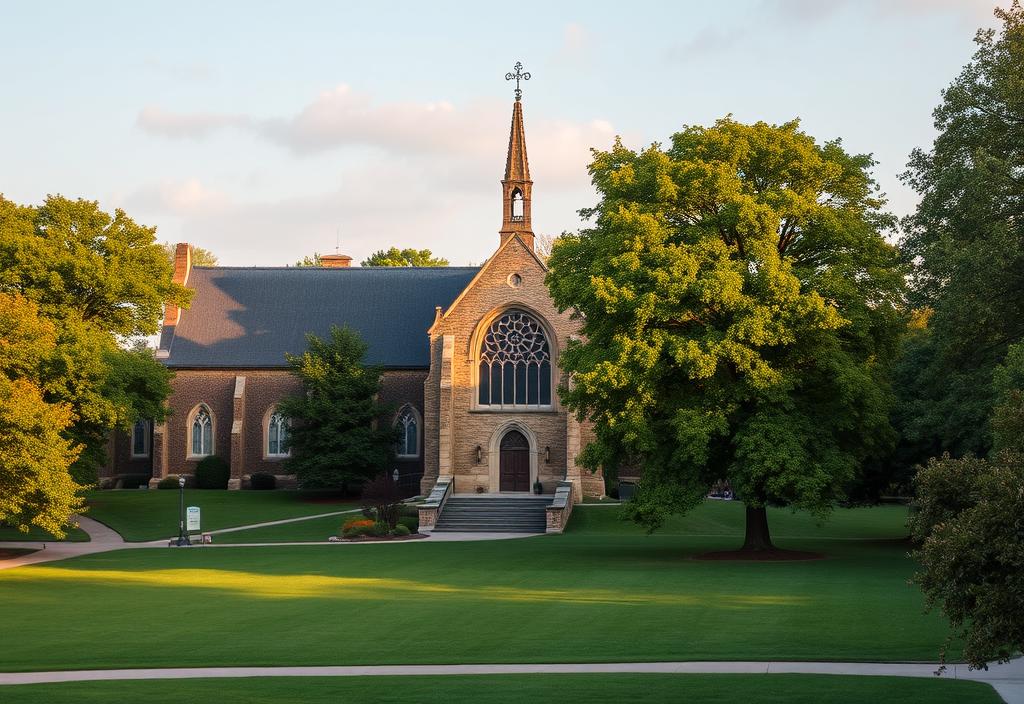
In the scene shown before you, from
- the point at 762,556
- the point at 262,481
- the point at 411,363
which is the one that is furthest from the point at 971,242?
the point at 262,481

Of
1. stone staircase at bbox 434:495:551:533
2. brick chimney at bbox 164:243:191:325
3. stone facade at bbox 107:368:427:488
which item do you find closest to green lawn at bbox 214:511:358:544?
stone staircase at bbox 434:495:551:533

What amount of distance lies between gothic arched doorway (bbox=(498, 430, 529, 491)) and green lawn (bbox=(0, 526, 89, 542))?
18.4 m

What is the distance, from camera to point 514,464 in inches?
2164

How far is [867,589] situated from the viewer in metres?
26.1

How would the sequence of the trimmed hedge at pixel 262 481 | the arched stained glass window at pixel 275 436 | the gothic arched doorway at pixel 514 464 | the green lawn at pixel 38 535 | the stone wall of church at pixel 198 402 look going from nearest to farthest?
the green lawn at pixel 38 535 < the gothic arched doorway at pixel 514 464 < the trimmed hedge at pixel 262 481 < the arched stained glass window at pixel 275 436 < the stone wall of church at pixel 198 402

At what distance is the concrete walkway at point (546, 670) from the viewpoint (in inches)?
651

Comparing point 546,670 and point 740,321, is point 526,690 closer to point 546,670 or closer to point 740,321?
point 546,670

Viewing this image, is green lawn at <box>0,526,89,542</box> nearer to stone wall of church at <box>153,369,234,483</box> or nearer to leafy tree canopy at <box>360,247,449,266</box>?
stone wall of church at <box>153,369,234,483</box>

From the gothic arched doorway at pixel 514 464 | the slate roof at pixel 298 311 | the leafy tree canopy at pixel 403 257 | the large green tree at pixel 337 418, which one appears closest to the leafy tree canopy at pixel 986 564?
the gothic arched doorway at pixel 514 464

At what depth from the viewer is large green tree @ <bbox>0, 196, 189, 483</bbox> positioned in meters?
44.6

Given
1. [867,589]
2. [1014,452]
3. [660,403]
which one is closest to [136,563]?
[660,403]

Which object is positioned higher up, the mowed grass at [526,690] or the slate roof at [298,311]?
Result: the slate roof at [298,311]

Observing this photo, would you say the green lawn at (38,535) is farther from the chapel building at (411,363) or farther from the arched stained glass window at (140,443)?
the arched stained glass window at (140,443)

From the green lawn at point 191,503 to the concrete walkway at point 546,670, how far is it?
2888 centimetres
